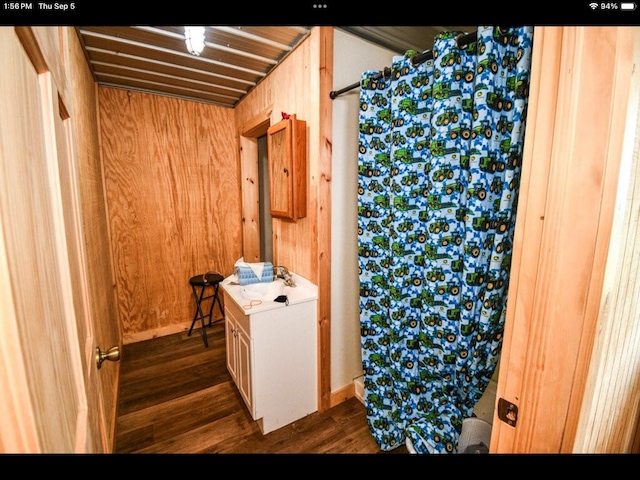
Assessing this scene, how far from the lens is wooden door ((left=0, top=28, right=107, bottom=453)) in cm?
29

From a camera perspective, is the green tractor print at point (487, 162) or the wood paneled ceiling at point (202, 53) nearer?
the green tractor print at point (487, 162)

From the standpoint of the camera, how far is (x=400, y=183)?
4.59ft

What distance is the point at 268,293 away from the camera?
1851 millimetres

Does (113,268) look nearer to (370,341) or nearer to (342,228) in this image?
(342,228)

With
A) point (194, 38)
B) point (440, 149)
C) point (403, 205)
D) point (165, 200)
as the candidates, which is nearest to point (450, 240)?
point (403, 205)

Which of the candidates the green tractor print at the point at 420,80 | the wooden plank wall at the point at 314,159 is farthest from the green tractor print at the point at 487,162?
the wooden plank wall at the point at 314,159

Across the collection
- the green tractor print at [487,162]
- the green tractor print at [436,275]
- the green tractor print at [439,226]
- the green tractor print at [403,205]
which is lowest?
the green tractor print at [436,275]

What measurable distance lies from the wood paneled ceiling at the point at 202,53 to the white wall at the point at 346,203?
13cm

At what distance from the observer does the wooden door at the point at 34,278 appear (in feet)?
0.94

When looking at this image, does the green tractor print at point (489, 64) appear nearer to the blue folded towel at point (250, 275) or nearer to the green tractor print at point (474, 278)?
the green tractor print at point (474, 278)

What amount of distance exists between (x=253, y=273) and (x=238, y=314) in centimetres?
34

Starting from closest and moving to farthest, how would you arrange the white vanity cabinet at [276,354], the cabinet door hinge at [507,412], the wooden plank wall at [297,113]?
the cabinet door hinge at [507,412] < the white vanity cabinet at [276,354] < the wooden plank wall at [297,113]
